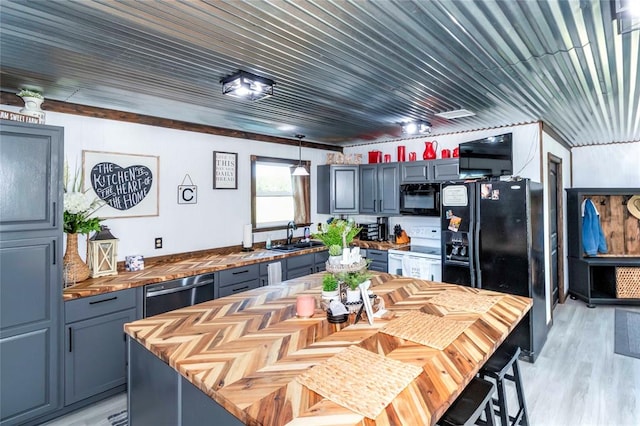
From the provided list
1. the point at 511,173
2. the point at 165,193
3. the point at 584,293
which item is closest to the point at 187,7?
the point at 165,193

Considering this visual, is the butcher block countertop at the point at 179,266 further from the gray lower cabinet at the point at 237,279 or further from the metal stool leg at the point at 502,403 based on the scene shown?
the metal stool leg at the point at 502,403

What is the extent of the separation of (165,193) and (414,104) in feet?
9.20

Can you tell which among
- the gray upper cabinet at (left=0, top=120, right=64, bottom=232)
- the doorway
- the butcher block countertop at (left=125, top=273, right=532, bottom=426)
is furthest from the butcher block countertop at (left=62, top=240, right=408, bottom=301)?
the doorway

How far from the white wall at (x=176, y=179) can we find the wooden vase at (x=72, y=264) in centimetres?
37

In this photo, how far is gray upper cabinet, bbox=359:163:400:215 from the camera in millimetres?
4918

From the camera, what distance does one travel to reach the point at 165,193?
3.76m

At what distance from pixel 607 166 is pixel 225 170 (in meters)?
6.15

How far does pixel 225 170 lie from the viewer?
432 cm

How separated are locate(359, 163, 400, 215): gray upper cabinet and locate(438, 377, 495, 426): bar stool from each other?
10.8ft

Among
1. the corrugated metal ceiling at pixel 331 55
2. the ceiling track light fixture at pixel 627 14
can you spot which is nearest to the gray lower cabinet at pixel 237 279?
the corrugated metal ceiling at pixel 331 55

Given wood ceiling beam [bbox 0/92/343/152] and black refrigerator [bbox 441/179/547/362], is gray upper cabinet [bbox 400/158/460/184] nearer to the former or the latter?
black refrigerator [bbox 441/179/547/362]

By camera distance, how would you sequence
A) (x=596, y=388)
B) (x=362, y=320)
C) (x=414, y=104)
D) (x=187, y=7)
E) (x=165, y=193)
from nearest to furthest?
1. (x=187, y=7)
2. (x=362, y=320)
3. (x=596, y=388)
4. (x=414, y=104)
5. (x=165, y=193)

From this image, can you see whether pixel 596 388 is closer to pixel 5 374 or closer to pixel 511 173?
pixel 511 173

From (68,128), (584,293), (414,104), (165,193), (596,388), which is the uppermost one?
(414,104)
